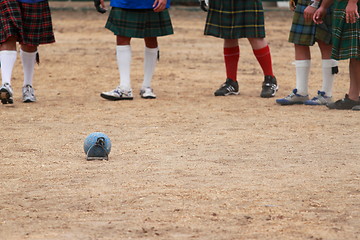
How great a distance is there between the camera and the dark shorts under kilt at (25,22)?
726cm

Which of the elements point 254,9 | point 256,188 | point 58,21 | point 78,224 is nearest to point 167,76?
point 254,9

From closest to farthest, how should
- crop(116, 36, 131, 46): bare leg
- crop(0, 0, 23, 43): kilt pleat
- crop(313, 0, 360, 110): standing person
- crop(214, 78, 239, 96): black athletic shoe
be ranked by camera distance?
1. crop(313, 0, 360, 110): standing person
2. crop(0, 0, 23, 43): kilt pleat
3. crop(116, 36, 131, 46): bare leg
4. crop(214, 78, 239, 96): black athletic shoe

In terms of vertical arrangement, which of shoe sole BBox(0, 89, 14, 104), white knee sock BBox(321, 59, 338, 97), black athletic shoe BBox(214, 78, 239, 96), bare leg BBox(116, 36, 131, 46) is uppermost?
bare leg BBox(116, 36, 131, 46)

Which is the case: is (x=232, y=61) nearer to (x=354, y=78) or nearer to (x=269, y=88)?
(x=269, y=88)

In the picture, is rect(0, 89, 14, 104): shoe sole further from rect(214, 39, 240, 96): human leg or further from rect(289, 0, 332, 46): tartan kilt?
rect(289, 0, 332, 46): tartan kilt

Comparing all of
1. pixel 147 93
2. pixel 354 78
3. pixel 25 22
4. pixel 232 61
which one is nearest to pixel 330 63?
pixel 354 78

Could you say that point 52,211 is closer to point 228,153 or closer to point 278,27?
point 228,153

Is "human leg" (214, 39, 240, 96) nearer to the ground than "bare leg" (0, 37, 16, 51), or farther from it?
nearer to the ground

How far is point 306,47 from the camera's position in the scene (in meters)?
7.54

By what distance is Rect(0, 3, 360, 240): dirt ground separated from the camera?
367 centimetres

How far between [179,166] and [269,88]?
10.9 ft

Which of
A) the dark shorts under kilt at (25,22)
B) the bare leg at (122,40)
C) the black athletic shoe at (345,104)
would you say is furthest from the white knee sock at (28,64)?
the black athletic shoe at (345,104)

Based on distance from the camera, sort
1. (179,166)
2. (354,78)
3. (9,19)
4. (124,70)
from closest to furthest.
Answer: (179,166) < (354,78) < (9,19) < (124,70)

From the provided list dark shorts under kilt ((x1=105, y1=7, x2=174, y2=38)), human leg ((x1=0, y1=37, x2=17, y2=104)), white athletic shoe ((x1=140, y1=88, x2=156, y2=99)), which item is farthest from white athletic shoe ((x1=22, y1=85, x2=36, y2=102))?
white athletic shoe ((x1=140, y1=88, x2=156, y2=99))
